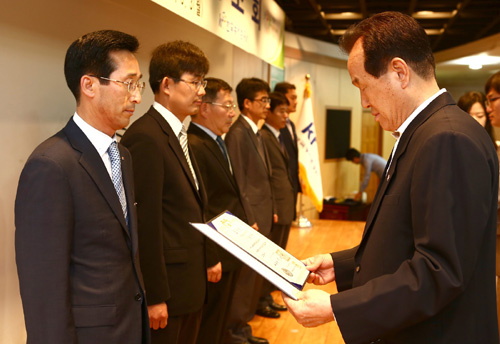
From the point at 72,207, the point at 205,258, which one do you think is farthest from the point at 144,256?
the point at 72,207

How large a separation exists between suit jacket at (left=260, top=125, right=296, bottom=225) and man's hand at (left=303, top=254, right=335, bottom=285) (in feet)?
8.43

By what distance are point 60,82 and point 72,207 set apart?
108cm

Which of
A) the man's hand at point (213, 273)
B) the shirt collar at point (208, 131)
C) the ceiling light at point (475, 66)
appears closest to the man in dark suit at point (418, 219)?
the man's hand at point (213, 273)

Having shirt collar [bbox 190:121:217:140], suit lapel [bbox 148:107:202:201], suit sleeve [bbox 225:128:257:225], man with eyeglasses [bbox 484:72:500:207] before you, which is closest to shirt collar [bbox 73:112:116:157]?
suit lapel [bbox 148:107:202:201]

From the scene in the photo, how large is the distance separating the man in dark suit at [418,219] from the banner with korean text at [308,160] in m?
5.55

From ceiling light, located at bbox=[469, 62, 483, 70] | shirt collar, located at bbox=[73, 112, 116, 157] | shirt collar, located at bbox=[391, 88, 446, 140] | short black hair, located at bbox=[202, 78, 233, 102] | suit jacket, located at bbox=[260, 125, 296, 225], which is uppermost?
ceiling light, located at bbox=[469, 62, 483, 70]

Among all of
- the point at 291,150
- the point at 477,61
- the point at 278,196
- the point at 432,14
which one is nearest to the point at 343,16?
the point at 432,14

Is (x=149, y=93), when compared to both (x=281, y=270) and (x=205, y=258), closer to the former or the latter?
(x=205, y=258)

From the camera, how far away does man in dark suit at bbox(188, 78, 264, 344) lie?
2.87 meters

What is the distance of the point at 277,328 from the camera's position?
155 inches

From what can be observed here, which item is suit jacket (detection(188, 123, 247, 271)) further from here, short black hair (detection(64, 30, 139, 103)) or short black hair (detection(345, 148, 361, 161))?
short black hair (detection(345, 148, 361, 161))

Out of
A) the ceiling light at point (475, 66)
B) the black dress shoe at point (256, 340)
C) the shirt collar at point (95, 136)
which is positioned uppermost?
the ceiling light at point (475, 66)

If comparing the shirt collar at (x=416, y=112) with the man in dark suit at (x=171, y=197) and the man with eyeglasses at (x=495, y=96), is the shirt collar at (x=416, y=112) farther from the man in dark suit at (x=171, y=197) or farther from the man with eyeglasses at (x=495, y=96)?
the man with eyeglasses at (x=495, y=96)

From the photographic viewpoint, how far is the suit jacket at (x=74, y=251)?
4.85 feet
